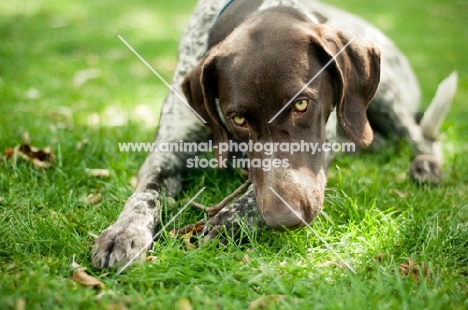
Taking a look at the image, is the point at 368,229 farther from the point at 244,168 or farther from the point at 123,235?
the point at 123,235

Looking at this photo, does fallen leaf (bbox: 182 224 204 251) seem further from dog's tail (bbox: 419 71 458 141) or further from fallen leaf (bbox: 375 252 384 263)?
dog's tail (bbox: 419 71 458 141)

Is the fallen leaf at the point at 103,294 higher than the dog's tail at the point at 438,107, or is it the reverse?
the dog's tail at the point at 438,107

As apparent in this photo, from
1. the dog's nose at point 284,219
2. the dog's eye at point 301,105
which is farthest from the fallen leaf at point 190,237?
the dog's eye at point 301,105

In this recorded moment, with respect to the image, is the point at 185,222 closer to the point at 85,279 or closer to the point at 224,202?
the point at 224,202

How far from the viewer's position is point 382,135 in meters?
4.21

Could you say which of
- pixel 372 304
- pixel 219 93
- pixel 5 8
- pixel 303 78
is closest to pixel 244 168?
pixel 219 93

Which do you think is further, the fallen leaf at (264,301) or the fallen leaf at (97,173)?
the fallen leaf at (97,173)

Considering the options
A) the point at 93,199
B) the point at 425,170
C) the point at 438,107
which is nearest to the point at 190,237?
the point at 93,199

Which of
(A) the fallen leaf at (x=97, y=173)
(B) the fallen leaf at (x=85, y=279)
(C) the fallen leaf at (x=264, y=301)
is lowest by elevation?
(A) the fallen leaf at (x=97, y=173)

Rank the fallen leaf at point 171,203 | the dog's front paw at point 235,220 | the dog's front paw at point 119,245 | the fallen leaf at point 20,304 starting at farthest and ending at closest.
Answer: the fallen leaf at point 171,203, the dog's front paw at point 235,220, the dog's front paw at point 119,245, the fallen leaf at point 20,304

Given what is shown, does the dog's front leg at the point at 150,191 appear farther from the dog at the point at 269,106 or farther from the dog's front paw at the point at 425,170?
the dog's front paw at the point at 425,170

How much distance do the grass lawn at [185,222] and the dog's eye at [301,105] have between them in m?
0.61

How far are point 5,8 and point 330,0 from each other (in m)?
6.16

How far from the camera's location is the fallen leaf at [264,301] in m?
2.02
